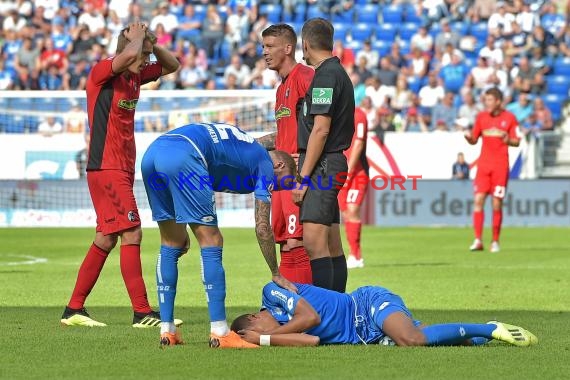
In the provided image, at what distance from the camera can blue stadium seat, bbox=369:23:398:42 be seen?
110 feet

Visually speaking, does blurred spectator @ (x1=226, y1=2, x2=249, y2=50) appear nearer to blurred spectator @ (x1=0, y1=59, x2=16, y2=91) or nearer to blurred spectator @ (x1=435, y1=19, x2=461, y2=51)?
blurred spectator @ (x1=435, y1=19, x2=461, y2=51)

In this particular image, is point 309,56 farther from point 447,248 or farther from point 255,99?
point 255,99

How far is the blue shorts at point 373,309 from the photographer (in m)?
8.66

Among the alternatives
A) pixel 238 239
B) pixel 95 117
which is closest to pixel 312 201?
pixel 95 117

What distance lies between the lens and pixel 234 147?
8789 millimetres

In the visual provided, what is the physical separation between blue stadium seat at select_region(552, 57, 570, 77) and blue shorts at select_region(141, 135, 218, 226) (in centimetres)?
2448

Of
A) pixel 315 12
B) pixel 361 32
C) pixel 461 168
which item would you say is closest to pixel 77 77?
pixel 315 12

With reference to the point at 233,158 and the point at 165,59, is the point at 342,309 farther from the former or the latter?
the point at 165,59

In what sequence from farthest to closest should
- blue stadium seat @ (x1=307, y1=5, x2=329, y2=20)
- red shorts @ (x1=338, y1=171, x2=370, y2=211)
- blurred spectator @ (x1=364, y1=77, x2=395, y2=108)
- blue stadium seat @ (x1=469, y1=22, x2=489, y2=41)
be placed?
1. blue stadium seat @ (x1=307, y1=5, x2=329, y2=20)
2. blue stadium seat @ (x1=469, y1=22, x2=489, y2=41)
3. blurred spectator @ (x1=364, y1=77, x2=395, y2=108)
4. red shorts @ (x1=338, y1=171, x2=370, y2=211)

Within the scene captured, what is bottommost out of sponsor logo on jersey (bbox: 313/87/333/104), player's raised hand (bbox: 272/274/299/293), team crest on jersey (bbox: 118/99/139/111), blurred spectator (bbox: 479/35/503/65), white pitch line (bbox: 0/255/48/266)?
white pitch line (bbox: 0/255/48/266)

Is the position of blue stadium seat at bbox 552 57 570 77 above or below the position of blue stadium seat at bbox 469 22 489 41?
below

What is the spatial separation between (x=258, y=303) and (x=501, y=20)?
72.0 feet

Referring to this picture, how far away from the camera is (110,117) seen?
1051cm

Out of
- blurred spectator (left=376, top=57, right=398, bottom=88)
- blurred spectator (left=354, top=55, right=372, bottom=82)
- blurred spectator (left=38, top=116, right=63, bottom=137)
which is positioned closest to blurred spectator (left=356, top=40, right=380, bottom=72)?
blurred spectator (left=376, top=57, right=398, bottom=88)
